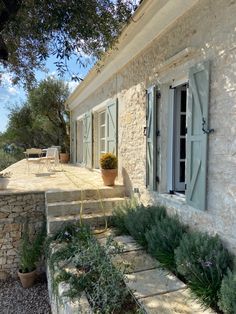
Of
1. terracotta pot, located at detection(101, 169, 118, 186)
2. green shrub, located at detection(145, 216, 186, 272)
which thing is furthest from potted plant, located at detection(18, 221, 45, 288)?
green shrub, located at detection(145, 216, 186, 272)

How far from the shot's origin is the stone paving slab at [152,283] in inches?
108

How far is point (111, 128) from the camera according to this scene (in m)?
6.70

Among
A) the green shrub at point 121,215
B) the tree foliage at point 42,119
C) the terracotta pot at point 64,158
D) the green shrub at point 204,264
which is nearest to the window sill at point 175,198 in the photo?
the green shrub at point 121,215

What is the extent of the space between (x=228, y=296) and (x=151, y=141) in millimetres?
2818

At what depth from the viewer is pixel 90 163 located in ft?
29.5

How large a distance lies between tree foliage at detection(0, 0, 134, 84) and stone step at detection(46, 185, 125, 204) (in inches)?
91.4

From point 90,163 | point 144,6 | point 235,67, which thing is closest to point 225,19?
point 235,67

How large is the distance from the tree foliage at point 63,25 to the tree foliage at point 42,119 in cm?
916

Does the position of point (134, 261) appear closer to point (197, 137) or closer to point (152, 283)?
point (152, 283)

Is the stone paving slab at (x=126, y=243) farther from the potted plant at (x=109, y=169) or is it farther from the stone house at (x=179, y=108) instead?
the potted plant at (x=109, y=169)

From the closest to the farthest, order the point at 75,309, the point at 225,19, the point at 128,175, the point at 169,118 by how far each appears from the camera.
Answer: the point at 75,309, the point at 225,19, the point at 169,118, the point at 128,175

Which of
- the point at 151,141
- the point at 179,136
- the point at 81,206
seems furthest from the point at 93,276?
the point at 179,136

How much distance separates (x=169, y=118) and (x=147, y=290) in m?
2.67

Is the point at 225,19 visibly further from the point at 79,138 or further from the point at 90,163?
the point at 79,138
